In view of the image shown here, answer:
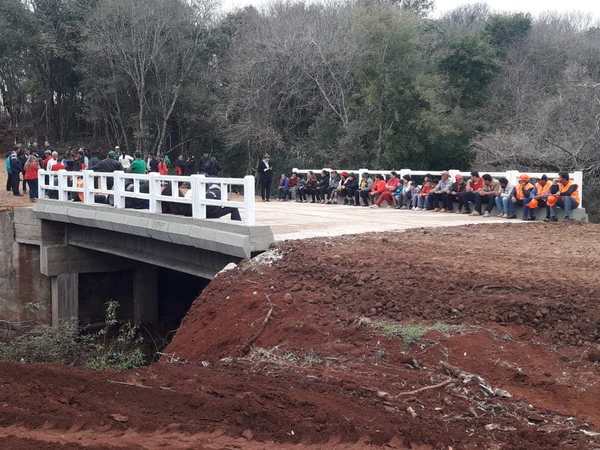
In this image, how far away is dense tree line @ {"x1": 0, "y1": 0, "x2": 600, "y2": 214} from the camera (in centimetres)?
Answer: 3388

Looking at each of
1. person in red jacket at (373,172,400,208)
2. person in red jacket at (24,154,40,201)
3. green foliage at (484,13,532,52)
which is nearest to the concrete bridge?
person in red jacket at (373,172,400,208)

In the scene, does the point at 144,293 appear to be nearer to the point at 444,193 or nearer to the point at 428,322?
the point at 444,193

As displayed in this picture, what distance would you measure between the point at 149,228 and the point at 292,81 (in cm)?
2379

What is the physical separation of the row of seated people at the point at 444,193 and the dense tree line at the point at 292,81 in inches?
247

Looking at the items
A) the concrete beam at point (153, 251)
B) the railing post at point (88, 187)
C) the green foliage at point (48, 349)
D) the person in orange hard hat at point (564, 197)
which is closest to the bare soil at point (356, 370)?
the green foliage at point (48, 349)

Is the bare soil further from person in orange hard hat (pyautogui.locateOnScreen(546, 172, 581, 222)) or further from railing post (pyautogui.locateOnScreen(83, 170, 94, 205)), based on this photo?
railing post (pyautogui.locateOnScreen(83, 170, 94, 205))

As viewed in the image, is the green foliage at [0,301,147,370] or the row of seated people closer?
the green foliage at [0,301,147,370]

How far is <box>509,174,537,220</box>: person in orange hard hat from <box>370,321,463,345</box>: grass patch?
389 inches

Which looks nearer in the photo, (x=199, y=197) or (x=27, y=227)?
(x=199, y=197)

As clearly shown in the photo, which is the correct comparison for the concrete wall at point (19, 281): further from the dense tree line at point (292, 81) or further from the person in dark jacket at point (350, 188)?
the dense tree line at point (292, 81)

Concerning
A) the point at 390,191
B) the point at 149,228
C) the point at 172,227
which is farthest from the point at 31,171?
the point at 172,227

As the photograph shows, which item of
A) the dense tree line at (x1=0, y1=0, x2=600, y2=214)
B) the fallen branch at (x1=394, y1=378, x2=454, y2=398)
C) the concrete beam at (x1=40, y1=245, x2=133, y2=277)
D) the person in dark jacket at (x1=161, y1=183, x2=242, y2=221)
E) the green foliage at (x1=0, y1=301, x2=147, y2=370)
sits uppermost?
the dense tree line at (x1=0, y1=0, x2=600, y2=214)

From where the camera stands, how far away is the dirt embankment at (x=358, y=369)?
5.92 meters

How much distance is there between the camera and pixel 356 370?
7254mm
